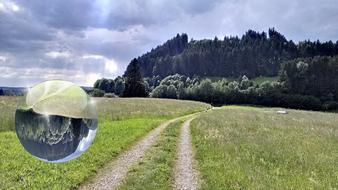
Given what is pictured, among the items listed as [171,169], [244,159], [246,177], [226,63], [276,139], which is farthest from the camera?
[226,63]

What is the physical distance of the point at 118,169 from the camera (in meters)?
13.1

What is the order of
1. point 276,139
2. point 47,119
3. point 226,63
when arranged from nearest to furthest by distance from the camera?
point 47,119 → point 276,139 → point 226,63

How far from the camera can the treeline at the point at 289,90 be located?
9500 cm

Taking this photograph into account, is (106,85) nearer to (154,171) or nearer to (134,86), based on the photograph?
(134,86)

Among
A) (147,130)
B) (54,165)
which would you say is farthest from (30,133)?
(147,130)

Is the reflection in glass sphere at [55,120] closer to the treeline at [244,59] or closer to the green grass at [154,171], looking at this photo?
the green grass at [154,171]

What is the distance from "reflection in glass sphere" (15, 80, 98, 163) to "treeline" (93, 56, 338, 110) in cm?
9211

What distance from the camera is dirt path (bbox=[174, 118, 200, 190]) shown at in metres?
11.2

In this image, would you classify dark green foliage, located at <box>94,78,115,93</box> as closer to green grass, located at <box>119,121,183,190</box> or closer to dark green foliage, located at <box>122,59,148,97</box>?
dark green foliage, located at <box>122,59,148,97</box>

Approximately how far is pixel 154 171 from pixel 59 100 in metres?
6.43

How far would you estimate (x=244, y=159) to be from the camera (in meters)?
14.8

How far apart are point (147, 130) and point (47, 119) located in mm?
17732

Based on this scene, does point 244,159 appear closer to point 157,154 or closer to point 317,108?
point 157,154

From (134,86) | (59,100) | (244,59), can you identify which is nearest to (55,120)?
(59,100)
